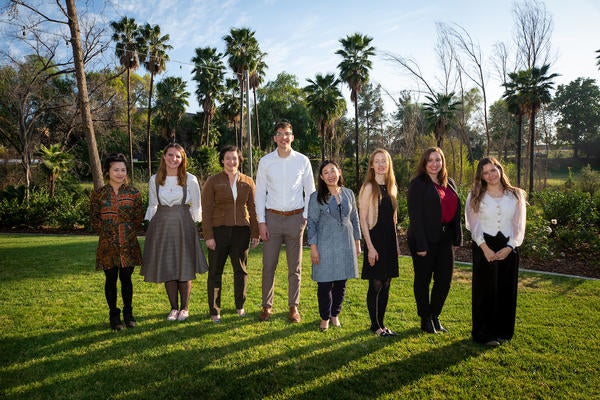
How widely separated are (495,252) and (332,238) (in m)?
1.65

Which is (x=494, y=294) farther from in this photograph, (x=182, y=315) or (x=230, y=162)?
(x=182, y=315)

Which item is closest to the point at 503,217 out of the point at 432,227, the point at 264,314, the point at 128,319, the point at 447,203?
the point at 447,203

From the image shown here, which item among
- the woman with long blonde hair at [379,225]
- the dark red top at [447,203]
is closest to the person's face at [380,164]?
the woman with long blonde hair at [379,225]

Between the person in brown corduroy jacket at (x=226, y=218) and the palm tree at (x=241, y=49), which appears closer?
the person in brown corduroy jacket at (x=226, y=218)

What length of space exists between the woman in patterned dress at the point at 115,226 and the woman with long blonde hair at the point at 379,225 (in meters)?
2.56

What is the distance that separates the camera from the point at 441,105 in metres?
25.5

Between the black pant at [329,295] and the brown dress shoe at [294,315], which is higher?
the black pant at [329,295]

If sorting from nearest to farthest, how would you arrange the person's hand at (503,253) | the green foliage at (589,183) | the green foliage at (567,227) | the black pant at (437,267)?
the person's hand at (503,253), the black pant at (437,267), the green foliage at (567,227), the green foliage at (589,183)

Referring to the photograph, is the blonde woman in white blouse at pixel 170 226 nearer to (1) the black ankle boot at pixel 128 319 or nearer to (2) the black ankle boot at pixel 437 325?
(1) the black ankle boot at pixel 128 319

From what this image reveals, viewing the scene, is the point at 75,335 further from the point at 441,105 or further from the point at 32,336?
the point at 441,105

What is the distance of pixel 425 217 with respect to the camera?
402 cm

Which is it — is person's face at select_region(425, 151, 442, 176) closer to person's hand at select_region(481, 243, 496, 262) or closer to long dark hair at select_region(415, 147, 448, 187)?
long dark hair at select_region(415, 147, 448, 187)

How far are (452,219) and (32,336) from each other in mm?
4751

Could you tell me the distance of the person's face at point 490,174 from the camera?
388 centimetres
